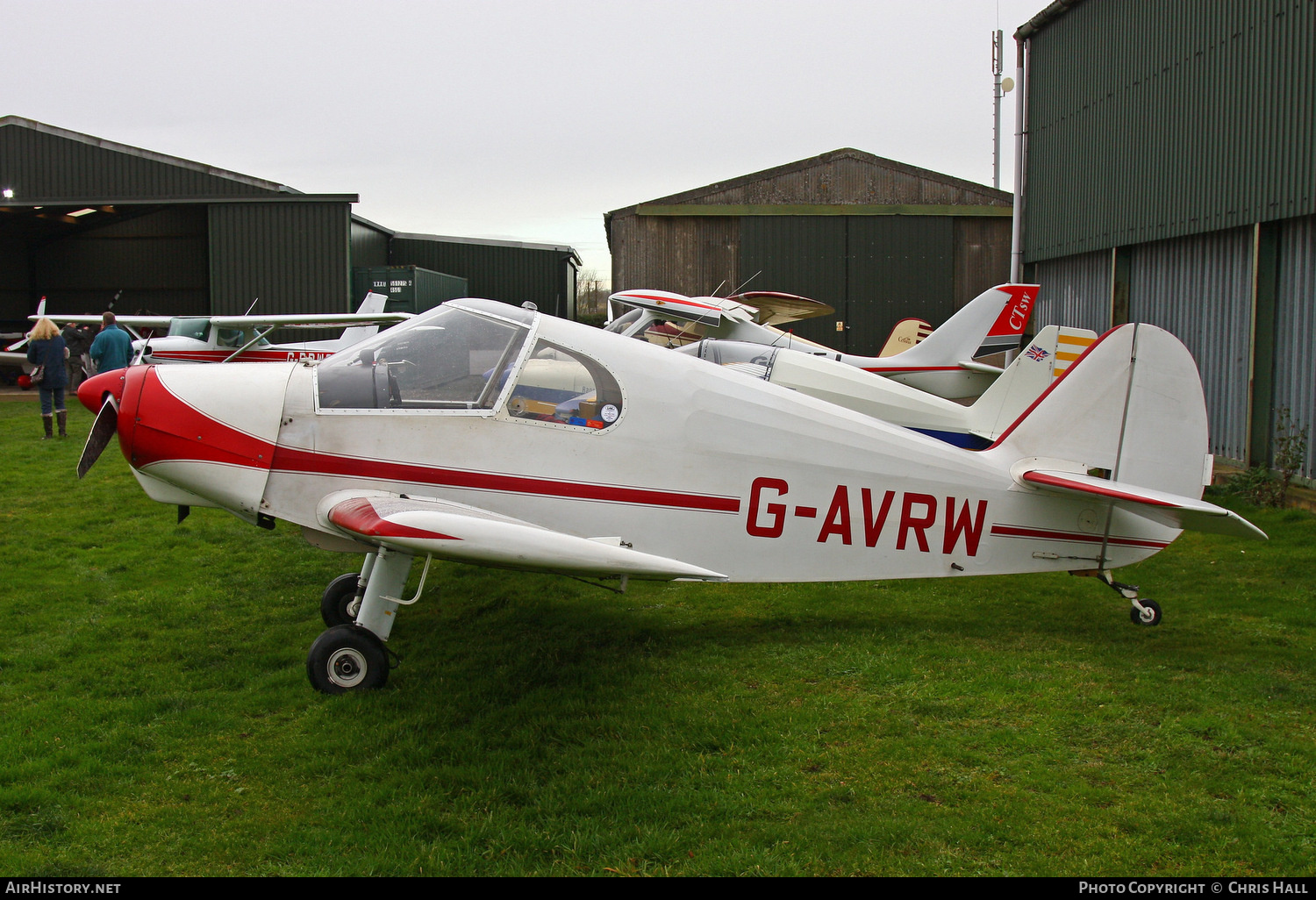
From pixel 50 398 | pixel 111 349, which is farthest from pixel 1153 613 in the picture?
pixel 50 398

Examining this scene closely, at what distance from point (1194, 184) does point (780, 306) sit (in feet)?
21.9

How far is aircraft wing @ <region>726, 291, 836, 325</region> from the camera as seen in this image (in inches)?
632

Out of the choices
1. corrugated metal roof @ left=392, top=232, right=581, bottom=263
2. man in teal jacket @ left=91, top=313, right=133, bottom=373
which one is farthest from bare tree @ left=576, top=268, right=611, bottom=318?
man in teal jacket @ left=91, top=313, right=133, bottom=373

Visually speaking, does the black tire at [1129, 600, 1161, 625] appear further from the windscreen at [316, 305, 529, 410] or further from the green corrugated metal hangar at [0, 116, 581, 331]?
the green corrugated metal hangar at [0, 116, 581, 331]

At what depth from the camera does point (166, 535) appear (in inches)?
340

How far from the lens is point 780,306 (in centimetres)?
1667

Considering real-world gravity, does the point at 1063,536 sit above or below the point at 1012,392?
below

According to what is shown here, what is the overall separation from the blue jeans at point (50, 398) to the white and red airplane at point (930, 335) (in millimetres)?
8733

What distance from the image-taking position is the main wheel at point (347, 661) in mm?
4715

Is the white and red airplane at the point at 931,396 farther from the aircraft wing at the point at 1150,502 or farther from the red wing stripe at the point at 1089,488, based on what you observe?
the red wing stripe at the point at 1089,488

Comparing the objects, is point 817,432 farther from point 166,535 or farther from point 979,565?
point 166,535

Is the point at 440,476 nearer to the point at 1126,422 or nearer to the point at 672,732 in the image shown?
the point at 672,732

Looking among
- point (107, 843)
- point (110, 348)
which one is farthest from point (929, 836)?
point (110, 348)

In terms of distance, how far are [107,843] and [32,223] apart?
1400 inches
